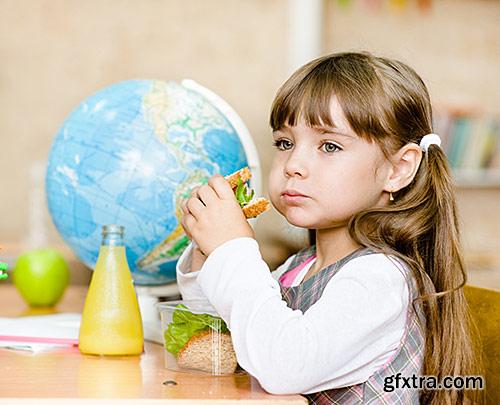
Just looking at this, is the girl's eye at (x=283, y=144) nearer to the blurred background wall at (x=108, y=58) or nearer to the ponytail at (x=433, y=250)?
the ponytail at (x=433, y=250)

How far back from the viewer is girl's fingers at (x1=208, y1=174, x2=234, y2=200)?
123cm

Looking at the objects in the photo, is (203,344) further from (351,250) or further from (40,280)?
(40,280)

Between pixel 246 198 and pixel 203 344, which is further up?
pixel 246 198

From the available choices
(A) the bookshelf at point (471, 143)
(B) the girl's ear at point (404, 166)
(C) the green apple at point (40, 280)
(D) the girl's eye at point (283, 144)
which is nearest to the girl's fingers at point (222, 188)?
(D) the girl's eye at point (283, 144)

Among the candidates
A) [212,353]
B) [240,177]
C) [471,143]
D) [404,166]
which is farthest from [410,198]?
[471,143]

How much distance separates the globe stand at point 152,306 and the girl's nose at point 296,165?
1.26 feet

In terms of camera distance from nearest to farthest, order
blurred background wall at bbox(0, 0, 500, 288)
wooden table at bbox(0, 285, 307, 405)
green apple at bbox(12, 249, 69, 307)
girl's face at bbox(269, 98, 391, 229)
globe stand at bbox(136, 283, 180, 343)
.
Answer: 1. wooden table at bbox(0, 285, 307, 405)
2. girl's face at bbox(269, 98, 391, 229)
3. globe stand at bbox(136, 283, 180, 343)
4. green apple at bbox(12, 249, 69, 307)
5. blurred background wall at bbox(0, 0, 500, 288)

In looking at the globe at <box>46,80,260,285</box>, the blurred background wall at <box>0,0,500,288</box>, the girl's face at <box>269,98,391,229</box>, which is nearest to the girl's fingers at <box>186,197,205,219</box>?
the girl's face at <box>269,98,391,229</box>

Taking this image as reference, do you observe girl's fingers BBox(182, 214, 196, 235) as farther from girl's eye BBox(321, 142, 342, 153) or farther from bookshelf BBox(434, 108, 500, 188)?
bookshelf BBox(434, 108, 500, 188)

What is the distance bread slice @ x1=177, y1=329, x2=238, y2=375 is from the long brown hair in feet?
0.81

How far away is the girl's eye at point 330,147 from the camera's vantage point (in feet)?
4.10

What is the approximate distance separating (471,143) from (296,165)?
2812 millimetres

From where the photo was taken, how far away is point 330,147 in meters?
1.25

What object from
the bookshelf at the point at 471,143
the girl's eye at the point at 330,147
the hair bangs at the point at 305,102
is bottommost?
the bookshelf at the point at 471,143
